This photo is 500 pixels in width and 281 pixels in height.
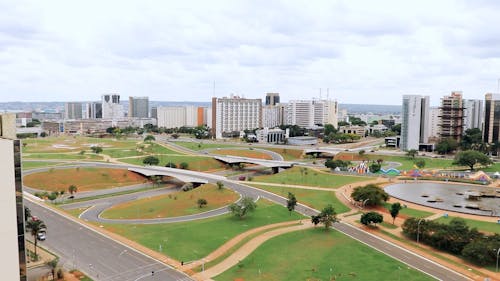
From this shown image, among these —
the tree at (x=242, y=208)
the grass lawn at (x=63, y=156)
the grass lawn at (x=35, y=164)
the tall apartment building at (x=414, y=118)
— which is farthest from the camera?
the tall apartment building at (x=414, y=118)

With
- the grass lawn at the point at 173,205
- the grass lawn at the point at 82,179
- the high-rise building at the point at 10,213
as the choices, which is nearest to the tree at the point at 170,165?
the grass lawn at the point at 82,179

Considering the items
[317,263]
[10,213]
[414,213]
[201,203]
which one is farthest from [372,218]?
[10,213]

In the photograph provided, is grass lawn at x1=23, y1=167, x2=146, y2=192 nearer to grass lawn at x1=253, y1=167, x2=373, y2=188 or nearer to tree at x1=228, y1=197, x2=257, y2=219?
grass lawn at x1=253, y1=167, x2=373, y2=188

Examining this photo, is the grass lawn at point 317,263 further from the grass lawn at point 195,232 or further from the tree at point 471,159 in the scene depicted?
the tree at point 471,159

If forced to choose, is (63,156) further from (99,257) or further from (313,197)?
(99,257)

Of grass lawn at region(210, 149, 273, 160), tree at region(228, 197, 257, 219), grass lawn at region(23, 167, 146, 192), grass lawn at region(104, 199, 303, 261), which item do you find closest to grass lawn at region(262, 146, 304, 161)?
grass lawn at region(210, 149, 273, 160)

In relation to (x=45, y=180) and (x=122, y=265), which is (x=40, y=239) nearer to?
(x=122, y=265)

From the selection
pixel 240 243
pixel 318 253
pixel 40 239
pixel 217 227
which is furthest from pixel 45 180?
pixel 318 253
